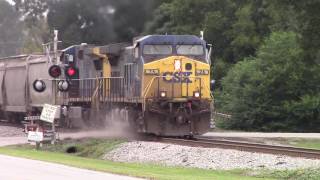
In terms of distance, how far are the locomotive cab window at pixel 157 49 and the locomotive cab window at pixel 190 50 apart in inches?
15.6

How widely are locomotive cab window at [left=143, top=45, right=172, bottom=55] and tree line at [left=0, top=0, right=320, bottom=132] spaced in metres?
3.87

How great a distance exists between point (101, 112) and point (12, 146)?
4394 mm

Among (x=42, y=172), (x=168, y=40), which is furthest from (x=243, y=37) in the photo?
(x=42, y=172)

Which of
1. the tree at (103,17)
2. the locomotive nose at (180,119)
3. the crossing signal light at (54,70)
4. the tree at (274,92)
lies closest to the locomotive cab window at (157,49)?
the locomotive nose at (180,119)

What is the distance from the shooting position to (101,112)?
2962 cm

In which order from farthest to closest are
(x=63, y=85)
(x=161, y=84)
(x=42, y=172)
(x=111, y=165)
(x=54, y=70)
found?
(x=63, y=85) → (x=54, y=70) → (x=161, y=84) → (x=111, y=165) → (x=42, y=172)

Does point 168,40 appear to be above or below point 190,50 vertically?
above

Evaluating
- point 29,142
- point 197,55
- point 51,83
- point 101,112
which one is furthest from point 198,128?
point 51,83

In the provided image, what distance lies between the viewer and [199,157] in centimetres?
2000

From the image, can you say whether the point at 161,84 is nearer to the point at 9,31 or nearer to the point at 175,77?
the point at 175,77

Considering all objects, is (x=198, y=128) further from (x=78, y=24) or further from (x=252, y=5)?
(x=252, y=5)

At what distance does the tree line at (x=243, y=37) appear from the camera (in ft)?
105

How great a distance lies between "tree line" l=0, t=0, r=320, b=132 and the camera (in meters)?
31.9

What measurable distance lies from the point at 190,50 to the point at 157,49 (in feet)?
4.38
